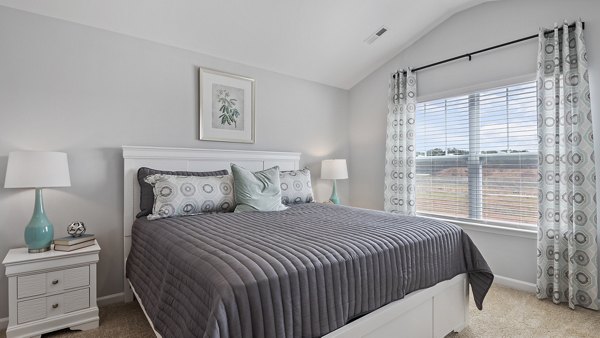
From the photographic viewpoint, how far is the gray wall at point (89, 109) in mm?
2084

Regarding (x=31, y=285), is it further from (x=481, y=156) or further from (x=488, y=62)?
(x=488, y=62)

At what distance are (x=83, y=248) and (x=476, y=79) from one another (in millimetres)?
3723

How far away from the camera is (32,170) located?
6.03 feet

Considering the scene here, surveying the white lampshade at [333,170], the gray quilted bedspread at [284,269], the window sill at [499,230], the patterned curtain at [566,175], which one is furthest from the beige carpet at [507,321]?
the white lampshade at [333,170]

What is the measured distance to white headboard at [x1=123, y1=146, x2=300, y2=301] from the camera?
95.3 inches

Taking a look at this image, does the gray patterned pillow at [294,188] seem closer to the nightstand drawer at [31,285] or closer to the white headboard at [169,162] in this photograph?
the white headboard at [169,162]

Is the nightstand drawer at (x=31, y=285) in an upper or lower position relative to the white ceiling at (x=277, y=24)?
lower

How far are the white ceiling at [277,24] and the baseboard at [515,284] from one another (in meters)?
2.72

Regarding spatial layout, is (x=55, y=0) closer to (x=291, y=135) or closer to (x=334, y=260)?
(x=291, y=135)

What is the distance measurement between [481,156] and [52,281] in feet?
12.2

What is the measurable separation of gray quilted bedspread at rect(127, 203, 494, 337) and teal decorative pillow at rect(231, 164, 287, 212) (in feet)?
1.12

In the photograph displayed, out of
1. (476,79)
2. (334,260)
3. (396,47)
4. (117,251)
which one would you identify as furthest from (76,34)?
(476,79)

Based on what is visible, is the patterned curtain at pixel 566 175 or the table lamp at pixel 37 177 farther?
the patterned curtain at pixel 566 175

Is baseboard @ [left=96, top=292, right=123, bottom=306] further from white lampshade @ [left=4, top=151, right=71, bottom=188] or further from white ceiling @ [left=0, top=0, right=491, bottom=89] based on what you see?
white ceiling @ [left=0, top=0, right=491, bottom=89]
